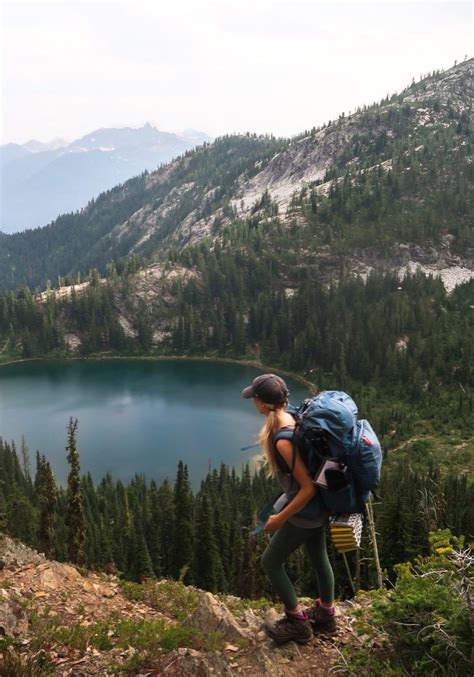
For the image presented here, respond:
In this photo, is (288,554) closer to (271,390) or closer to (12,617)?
(271,390)

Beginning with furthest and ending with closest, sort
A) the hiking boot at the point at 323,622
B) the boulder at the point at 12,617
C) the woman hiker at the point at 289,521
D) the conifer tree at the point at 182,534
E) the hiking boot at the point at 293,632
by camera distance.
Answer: the conifer tree at the point at 182,534
the boulder at the point at 12,617
the hiking boot at the point at 323,622
the hiking boot at the point at 293,632
the woman hiker at the point at 289,521

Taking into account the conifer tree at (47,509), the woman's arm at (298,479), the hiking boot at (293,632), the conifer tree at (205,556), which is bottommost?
the conifer tree at (205,556)

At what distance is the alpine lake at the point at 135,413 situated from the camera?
9344cm

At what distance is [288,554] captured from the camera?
8.52 meters

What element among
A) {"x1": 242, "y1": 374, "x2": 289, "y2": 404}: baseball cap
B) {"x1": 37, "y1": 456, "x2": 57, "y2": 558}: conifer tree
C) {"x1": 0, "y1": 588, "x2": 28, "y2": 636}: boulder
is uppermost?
{"x1": 242, "y1": 374, "x2": 289, "y2": 404}: baseball cap

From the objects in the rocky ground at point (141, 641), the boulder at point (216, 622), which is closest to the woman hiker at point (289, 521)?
the rocky ground at point (141, 641)

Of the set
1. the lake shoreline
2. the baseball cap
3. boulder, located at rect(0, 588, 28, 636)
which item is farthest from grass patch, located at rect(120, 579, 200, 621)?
the lake shoreline

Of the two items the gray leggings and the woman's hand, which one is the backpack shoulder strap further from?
the gray leggings

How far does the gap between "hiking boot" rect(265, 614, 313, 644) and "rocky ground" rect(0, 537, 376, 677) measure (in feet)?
0.42

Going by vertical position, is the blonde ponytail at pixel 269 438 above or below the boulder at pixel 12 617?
above

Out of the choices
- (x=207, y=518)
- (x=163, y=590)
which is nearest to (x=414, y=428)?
(x=207, y=518)

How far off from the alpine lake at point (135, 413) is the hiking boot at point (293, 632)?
78363 millimetres

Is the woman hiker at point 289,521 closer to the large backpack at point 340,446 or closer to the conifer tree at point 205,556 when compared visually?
the large backpack at point 340,446

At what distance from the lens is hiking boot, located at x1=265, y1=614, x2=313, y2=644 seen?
8.76m
